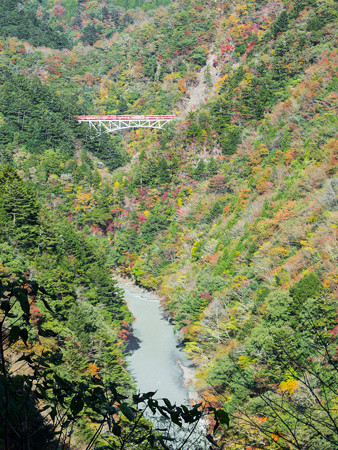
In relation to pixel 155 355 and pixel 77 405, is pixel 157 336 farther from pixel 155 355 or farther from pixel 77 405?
pixel 77 405

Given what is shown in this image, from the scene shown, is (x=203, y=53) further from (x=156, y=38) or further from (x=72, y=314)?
(x=72, y=314)

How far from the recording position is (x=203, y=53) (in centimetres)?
7131

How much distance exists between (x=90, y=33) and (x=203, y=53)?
36.6 m

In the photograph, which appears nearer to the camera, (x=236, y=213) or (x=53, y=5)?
(x=236, y=213)

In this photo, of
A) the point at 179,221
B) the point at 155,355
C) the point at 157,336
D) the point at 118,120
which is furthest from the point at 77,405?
the point at 118,120

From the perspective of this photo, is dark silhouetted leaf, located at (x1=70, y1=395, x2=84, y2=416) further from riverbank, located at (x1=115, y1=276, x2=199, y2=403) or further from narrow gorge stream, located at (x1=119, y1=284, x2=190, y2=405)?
riverbank, located at (x1=115, y1=276, x2=199, y2=403)

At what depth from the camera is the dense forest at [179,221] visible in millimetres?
5931

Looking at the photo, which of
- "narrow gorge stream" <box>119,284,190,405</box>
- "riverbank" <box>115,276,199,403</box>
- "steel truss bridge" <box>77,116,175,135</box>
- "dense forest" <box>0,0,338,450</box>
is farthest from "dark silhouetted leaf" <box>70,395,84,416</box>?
"steel truss bridge" <box>77,116,175,135</box>

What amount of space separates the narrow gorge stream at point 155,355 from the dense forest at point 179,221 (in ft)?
4.87

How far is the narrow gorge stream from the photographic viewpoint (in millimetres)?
28938

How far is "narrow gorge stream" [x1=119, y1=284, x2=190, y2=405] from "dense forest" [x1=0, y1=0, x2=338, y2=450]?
148 cm

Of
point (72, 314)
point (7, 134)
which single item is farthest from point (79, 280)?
point (7, 134)

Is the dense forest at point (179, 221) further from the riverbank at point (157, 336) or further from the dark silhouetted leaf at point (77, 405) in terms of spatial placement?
the riverbank at point (157, 336)

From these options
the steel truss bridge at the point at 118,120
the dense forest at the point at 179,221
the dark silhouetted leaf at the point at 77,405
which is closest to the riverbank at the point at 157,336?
the dense forest at the point at 179,221
